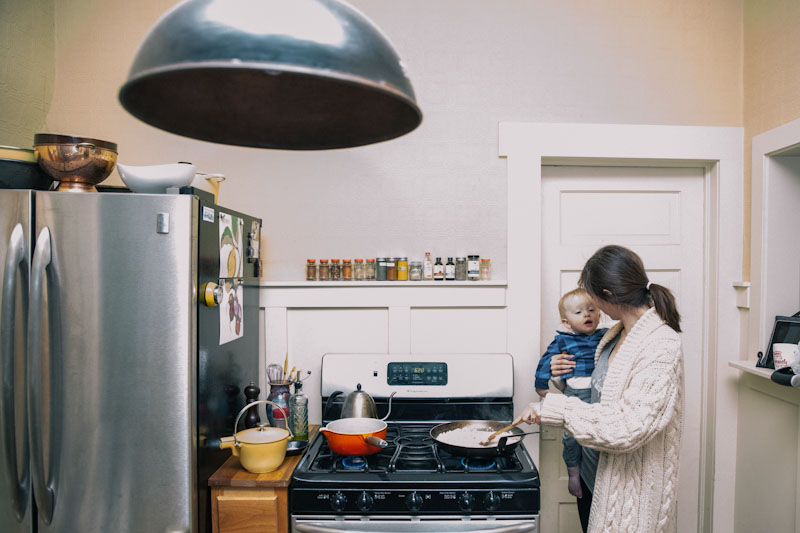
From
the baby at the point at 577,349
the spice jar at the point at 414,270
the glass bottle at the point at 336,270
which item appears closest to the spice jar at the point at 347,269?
the glass bottle at the point at 336,270

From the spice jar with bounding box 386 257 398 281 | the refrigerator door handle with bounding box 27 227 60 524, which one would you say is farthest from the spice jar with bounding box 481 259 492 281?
the refrigerator door handle with bounding box 27 227 60 524

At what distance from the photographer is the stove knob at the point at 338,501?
65.3 inches

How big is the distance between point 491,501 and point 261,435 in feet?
2.69

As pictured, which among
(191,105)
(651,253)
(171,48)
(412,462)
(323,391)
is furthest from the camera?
(651,253)

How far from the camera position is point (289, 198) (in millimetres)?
2326

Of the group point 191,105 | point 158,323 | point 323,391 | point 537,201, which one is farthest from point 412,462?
point 191,105

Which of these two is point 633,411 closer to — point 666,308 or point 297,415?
point 666,308

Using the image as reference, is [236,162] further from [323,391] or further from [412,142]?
[323,391]

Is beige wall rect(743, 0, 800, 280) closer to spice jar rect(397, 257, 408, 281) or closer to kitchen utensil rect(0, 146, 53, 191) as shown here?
spice jar rect(397, 257, 408, 281)

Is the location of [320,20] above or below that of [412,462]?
above

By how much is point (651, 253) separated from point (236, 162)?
198 cm

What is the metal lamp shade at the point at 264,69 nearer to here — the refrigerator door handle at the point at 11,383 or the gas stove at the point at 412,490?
the refrigerator door handle at the point at 11,383

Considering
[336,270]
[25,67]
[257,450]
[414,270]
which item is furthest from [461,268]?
[25,67]

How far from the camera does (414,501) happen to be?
5.41 ft
